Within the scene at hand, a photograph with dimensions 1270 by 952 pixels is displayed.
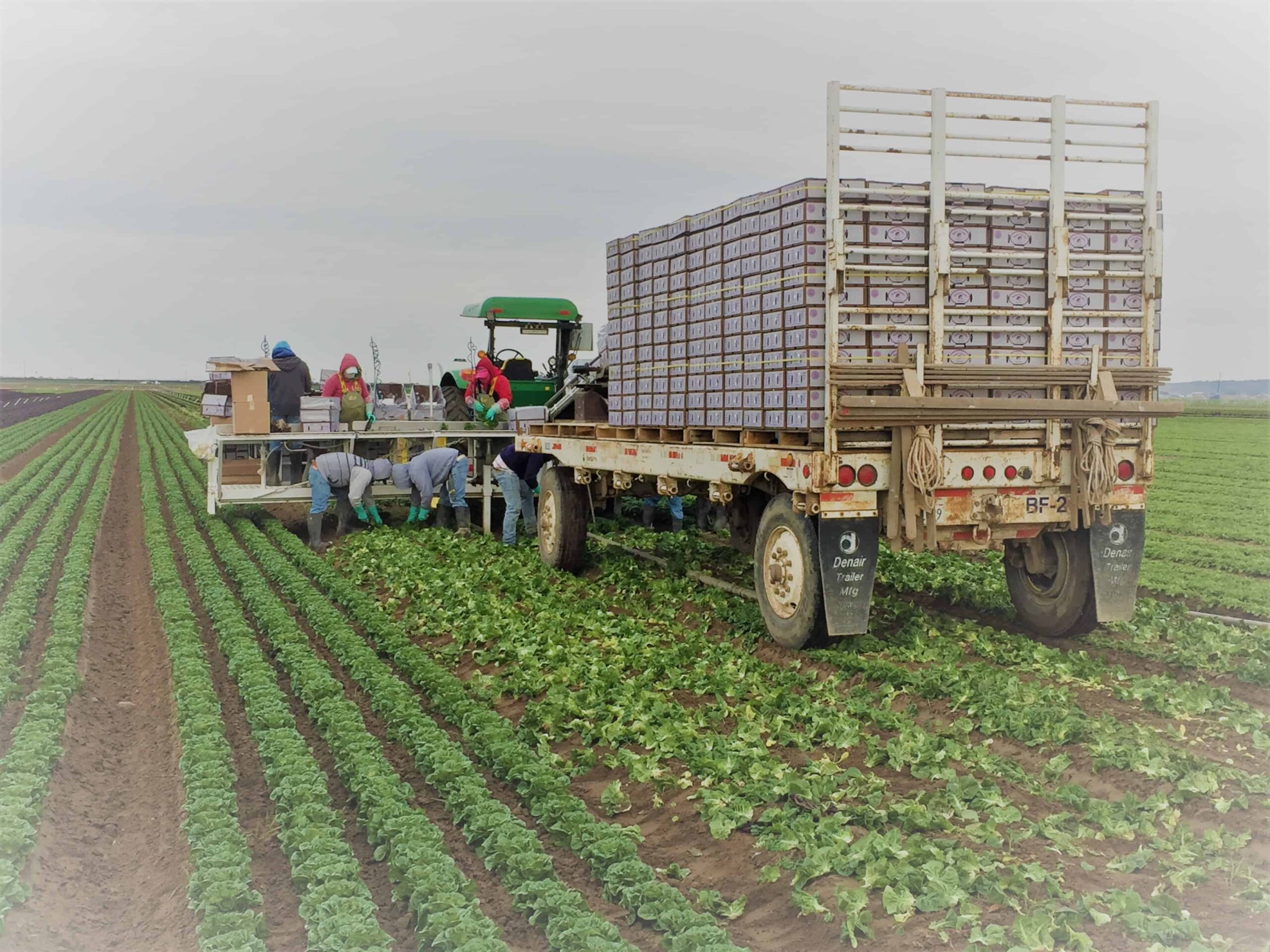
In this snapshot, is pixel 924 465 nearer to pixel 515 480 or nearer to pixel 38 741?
pixel 38 741

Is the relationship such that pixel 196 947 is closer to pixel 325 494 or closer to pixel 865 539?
pixel 865 539

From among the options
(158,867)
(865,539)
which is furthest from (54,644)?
(865,539)

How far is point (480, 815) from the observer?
575 cm

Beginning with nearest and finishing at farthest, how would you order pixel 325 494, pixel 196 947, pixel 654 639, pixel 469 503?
pixel 196 947
pixel 654 639
pixel 325 494
pixel 469 503

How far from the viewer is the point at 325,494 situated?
15.6 m

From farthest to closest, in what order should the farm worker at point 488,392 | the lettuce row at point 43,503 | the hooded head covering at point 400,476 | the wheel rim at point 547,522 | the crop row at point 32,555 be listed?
1. the farm worker at point 488,392
2. the hooded head covering at point 400,476
3. the lettuce row at point 43,503
4. the wheel rim at point 547,522
5. the crop row at point 32,555

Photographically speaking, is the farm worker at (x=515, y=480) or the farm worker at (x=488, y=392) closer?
the farm worker at (x=515, y=480)

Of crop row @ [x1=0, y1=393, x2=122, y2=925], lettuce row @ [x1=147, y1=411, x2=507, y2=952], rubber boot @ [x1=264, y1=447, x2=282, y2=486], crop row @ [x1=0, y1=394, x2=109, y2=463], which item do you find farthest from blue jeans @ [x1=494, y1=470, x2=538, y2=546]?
crop row @ [x1=0, y1=394, x2=109, y2=463]

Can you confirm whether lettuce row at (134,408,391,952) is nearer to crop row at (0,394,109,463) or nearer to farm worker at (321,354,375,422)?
farm worker at (321,354,375,422)

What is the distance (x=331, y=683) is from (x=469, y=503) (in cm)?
998

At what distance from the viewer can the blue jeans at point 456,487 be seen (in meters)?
15.9

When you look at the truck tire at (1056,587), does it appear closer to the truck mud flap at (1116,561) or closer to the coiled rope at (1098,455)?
the truck mud flap at (1116,561)

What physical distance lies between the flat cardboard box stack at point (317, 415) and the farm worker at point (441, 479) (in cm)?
132

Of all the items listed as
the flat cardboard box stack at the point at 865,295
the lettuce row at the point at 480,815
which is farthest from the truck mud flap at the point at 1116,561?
the lettuce row at the point at 480,815
